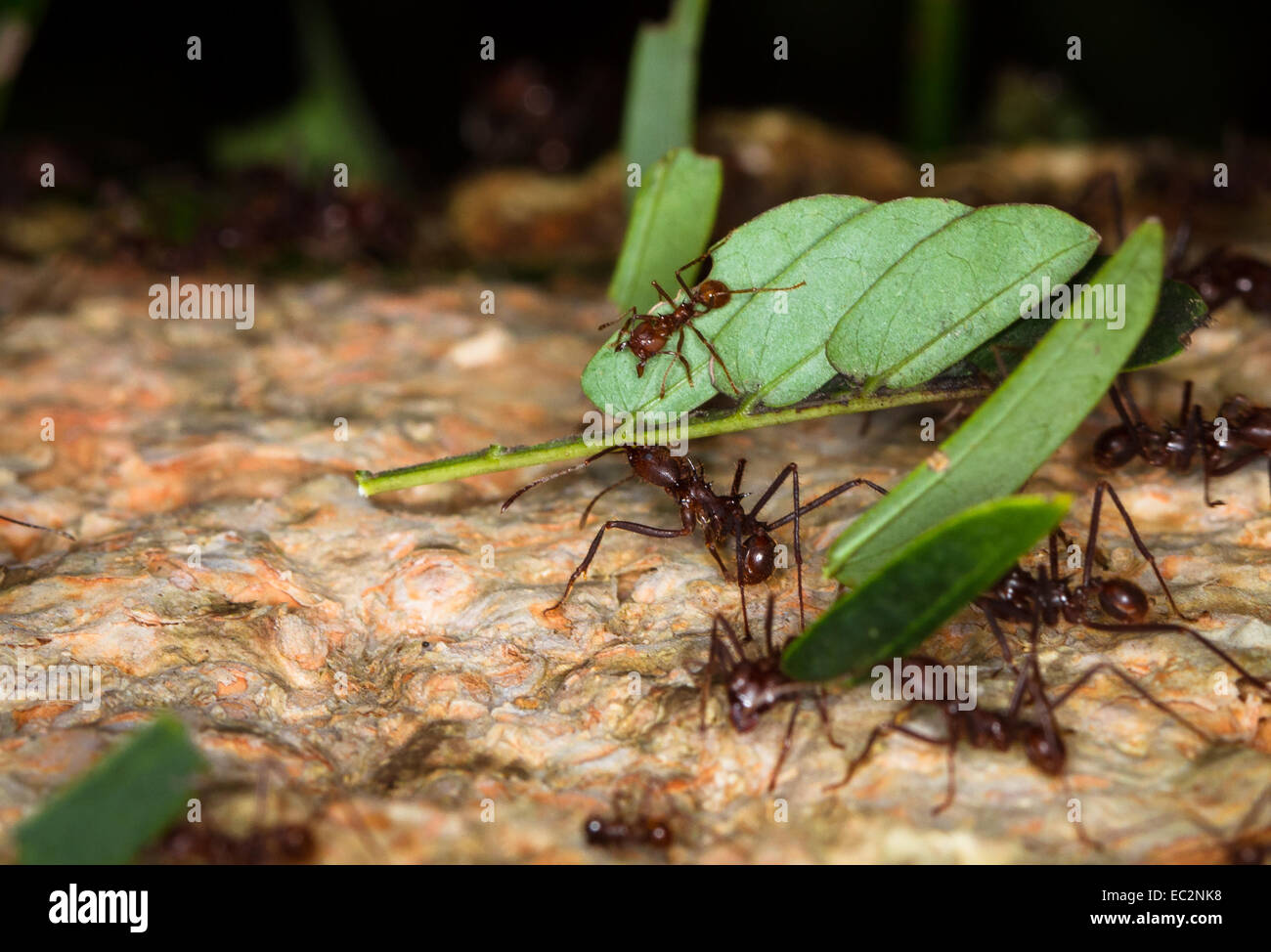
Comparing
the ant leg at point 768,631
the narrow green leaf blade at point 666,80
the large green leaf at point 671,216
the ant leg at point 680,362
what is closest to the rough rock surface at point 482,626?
the ant leg at point 768,631

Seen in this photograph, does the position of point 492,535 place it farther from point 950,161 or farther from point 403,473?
point 950,161

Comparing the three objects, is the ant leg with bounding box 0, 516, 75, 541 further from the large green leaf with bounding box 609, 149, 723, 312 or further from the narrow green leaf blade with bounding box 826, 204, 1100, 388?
the narrow green leaf blade with bounding box 826, 204, 1100, 388

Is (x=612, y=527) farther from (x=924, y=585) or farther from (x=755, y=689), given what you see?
(x=924, y=585)

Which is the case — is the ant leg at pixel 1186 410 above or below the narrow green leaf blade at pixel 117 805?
above

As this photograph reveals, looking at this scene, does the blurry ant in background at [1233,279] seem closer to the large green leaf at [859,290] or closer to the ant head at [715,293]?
the large green leaf at [859,290]

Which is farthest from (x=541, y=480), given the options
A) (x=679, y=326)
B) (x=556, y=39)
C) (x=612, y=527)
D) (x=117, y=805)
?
(x=556, y=39)
